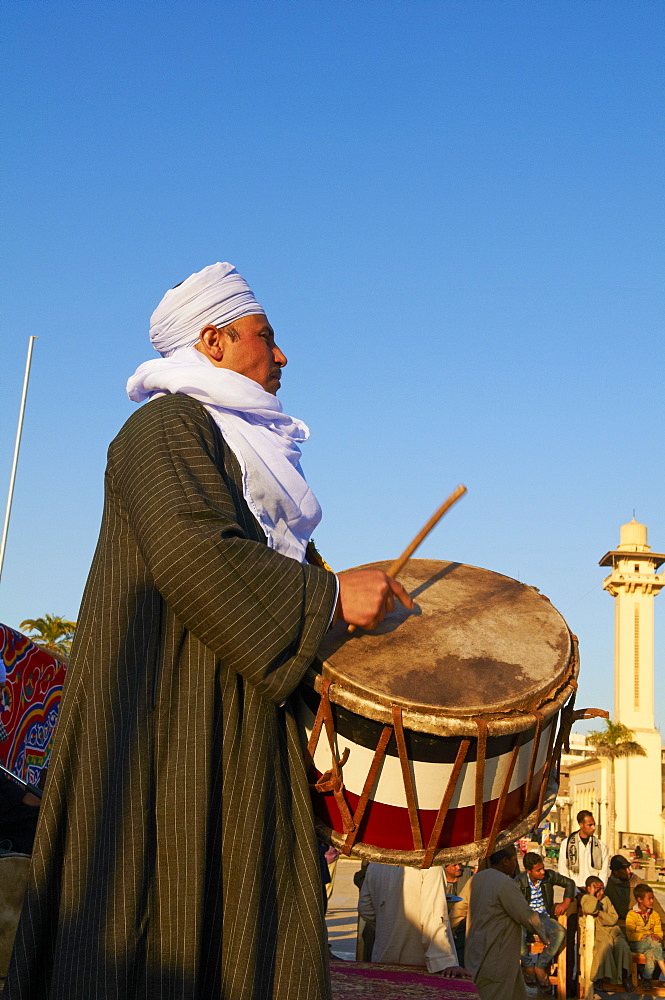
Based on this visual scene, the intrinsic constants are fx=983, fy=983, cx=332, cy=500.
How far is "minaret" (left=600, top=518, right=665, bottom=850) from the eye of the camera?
62.3 metres

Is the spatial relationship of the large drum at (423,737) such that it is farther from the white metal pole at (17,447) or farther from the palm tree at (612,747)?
the palm tree at (612,747)

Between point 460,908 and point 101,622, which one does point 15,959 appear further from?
point 460,908

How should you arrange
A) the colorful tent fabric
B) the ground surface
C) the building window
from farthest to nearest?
the building window < the ground surface < the colorful tent fabric

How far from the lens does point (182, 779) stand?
2.00 metres

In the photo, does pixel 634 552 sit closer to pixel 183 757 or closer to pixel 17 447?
pixel 17 447

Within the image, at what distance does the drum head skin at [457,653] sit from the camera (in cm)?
220

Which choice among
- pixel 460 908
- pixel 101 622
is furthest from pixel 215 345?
pixel 460 908

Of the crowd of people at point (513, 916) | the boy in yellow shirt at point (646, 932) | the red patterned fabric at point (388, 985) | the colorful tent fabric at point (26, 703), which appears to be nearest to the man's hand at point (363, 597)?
the red patterned fabric at point (388, 985)

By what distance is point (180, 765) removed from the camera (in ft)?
6.60

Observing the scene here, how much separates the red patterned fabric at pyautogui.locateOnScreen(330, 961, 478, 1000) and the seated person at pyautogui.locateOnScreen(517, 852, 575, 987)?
467 cm

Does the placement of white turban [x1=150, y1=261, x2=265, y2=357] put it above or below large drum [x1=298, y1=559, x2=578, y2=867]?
above

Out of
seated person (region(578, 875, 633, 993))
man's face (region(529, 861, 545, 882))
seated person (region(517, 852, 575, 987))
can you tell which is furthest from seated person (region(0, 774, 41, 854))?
seated person (region(578, 875, 633, 993))

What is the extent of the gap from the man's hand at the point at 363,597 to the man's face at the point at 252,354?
0.62m

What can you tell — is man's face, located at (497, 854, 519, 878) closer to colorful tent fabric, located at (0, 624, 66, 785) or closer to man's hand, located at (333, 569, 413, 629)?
colorful tent fabric, located at (0, 624, 66, 785)
